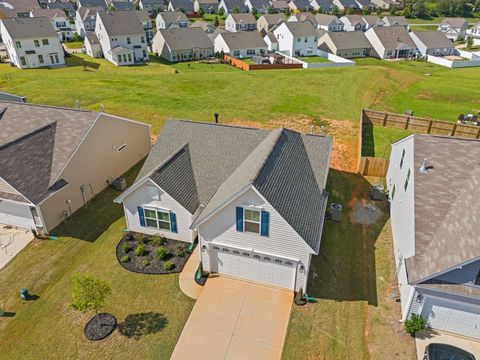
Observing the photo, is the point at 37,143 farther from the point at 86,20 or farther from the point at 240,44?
the point at 86,20

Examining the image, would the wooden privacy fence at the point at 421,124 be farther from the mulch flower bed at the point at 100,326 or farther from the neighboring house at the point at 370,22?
the neighboring house at the point at 370,22

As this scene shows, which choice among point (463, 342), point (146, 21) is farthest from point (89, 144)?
point (146, 21)

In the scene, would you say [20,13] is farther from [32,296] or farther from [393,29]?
[32,296]

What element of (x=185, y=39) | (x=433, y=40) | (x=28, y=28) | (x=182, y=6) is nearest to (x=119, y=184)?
(x=28, y=28)

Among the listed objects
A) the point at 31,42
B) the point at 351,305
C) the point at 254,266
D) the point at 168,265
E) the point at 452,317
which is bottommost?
the point at 351,305

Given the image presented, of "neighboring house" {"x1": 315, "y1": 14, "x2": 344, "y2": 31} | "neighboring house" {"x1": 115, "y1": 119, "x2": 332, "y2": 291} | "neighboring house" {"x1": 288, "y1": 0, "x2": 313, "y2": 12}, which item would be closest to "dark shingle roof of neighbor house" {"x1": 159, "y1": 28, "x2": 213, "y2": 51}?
"neighboring house" {"x1": 315, "y1": 14, "x2": 344, "y2": 31}

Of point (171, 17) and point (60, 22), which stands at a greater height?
point (171, 17)
